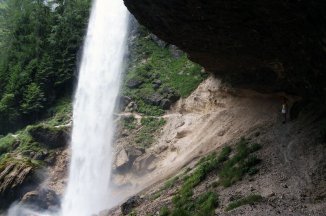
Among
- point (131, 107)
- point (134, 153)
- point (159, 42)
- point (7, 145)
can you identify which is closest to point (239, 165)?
point (134, 153)

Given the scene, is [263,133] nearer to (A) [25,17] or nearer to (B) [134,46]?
(B) [134,46]

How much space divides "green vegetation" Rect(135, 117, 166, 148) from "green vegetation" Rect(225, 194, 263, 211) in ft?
49.7

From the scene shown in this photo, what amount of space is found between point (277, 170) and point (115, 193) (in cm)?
1435

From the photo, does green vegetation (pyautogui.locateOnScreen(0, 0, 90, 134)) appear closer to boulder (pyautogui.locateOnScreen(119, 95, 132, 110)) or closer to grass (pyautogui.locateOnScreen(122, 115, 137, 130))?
boulder (pyautogui.locateOnScreen(119, 95, 132, 110))

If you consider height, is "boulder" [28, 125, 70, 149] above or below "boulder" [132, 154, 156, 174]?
above

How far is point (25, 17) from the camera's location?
5047cm

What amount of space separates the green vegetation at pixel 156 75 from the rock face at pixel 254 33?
12180 mm

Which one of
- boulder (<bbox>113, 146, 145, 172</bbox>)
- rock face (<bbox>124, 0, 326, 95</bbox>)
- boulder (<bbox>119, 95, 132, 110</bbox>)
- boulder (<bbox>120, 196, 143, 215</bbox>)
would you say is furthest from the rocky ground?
boulder (<bbox>119, 95, 132, 110</bbox>)

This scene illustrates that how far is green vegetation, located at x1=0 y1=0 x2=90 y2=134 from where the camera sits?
42.5m

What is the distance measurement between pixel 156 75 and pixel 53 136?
941 centimetres

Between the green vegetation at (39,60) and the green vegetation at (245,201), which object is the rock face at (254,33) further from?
the green vegetation at (39,60)

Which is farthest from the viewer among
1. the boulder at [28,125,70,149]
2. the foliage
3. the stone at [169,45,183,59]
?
the stone at [169,45,183,59]

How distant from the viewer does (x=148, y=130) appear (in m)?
30.6

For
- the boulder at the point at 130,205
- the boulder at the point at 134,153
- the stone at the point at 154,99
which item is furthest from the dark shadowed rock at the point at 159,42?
the boulder at the point at 130,205
